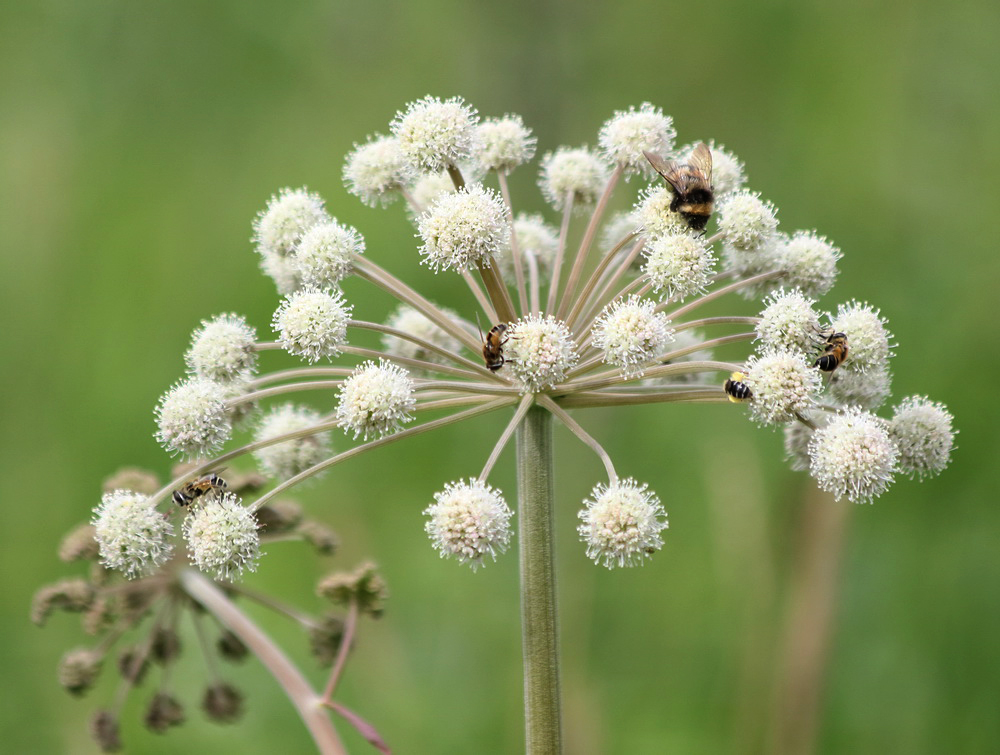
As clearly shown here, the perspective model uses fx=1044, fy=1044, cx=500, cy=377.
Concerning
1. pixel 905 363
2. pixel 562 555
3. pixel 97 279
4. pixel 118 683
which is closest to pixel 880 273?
pixel 905 363

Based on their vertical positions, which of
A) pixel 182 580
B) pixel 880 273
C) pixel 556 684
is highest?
pixel 880 273

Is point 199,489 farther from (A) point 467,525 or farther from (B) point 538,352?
(B) point 538,352

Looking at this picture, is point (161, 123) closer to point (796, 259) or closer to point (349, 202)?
point (349, 202)

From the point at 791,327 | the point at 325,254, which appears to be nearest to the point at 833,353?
the point at 791,327

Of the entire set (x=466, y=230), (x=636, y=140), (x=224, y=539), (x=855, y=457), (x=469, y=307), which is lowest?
(x=224, y=539)

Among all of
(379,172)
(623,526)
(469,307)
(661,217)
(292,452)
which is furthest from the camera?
(469,307)

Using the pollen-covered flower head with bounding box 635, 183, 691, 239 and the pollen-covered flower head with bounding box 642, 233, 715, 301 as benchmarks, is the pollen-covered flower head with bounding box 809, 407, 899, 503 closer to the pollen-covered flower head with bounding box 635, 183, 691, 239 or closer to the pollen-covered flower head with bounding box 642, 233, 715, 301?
the pollen-covered flower head with bounding box 642, 233, 715, 301
